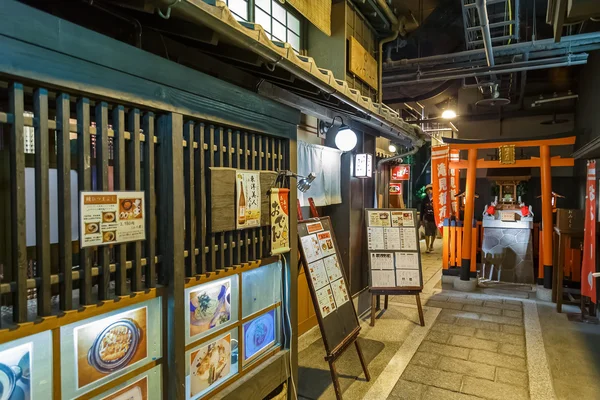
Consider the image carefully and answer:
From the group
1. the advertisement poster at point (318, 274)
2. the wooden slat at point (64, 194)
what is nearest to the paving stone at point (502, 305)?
the advertisement poster at point (318, 274)

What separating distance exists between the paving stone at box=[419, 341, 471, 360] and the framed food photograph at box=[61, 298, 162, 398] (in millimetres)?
5607

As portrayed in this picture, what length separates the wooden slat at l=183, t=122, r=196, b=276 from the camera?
352 cm

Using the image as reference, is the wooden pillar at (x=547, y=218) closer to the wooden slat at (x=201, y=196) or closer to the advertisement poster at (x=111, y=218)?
the wooden slat at (x=201, y=196)

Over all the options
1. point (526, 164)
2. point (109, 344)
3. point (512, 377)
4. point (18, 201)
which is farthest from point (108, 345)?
point (526, 164)

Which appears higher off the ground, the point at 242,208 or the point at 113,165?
the point at 113,165

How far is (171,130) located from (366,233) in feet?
21.0

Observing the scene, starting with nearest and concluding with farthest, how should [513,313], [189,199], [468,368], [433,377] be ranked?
[189,199] → [433,377] → [468,368] → [513,313]

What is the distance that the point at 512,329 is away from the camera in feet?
27.0

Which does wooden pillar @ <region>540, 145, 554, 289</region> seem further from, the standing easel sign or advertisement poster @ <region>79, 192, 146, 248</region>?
advertisement poster @ <region>79, 192, 146, 248</region>

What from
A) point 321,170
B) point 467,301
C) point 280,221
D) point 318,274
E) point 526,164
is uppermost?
point 526,164

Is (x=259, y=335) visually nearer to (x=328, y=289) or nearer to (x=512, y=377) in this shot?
(x=328, y=289)

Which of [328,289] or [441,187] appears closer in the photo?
[328,289]

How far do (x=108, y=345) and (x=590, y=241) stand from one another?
9.21 m

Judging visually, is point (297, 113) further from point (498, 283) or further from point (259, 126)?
point (498, 283)
